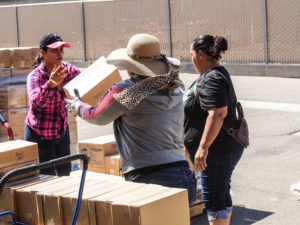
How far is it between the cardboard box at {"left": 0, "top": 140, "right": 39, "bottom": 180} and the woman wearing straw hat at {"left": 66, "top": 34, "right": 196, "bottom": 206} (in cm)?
54

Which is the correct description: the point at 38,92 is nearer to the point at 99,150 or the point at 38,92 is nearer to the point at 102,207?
the point at 99,150

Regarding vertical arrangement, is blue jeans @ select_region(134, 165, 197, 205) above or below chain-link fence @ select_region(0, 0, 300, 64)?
below

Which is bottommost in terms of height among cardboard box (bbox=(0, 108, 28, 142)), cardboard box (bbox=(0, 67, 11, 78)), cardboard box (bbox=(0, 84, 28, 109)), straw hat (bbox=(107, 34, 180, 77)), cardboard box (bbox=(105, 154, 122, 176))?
cardboard box (bbox=(105, 154, 122, 176))

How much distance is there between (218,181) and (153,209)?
5.89 ft

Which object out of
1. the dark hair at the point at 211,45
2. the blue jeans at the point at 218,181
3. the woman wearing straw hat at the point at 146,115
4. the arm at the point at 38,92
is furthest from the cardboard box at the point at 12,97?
the woman wearing straw hat at the point at 146,115

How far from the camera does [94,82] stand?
540cm

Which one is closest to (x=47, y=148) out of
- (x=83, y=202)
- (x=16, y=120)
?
(x=83, y=202)

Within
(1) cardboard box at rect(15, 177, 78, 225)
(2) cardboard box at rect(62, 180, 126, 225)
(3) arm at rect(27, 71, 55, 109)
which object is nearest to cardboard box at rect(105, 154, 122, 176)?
(3) arm at rect(27, 71, 55, 109)

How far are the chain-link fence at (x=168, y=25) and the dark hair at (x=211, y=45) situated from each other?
12.4 meters

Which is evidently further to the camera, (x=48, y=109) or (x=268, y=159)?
(x=268, y=159)

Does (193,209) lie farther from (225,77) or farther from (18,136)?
(18,136)

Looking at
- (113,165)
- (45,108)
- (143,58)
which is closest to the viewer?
(143,58)

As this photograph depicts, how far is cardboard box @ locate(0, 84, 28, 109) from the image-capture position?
8.52 metres

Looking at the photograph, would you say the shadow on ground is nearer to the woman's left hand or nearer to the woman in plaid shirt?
the woman in plaid shirt
